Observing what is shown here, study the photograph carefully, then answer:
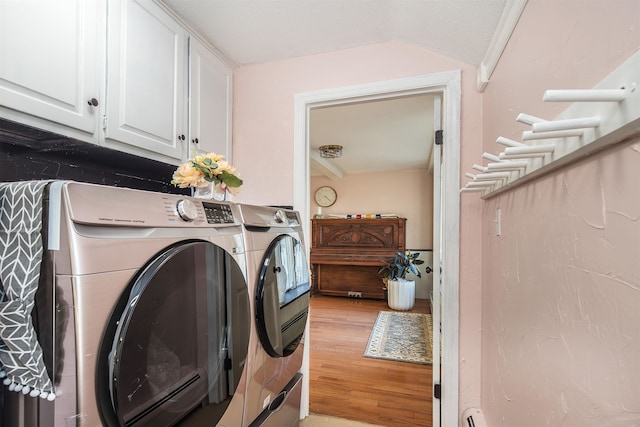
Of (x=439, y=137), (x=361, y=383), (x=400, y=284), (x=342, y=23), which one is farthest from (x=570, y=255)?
(x=400, y=284)

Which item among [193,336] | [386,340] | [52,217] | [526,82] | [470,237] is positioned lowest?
[386,340]

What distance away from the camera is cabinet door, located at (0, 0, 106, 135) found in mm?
877

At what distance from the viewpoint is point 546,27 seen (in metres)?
0.81

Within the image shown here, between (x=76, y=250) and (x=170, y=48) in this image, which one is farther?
(x=170, y=48)

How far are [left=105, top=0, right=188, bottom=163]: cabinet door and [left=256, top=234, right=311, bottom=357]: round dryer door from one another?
760 millimetres

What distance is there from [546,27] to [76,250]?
125cm

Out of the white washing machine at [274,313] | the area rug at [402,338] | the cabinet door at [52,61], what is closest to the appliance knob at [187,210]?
the white washing machine at [274,313]

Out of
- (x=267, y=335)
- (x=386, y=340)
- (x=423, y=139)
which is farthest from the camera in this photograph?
(x=423, y=139)

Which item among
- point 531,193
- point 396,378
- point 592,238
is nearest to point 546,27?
point 531,193

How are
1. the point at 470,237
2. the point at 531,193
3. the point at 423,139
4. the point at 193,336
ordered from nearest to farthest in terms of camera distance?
the point at 193,336 < the point at 531,193 < the point at 470,237 < the point at 423,139

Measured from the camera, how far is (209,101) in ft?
5.70

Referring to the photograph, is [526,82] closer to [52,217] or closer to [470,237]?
[470,237]

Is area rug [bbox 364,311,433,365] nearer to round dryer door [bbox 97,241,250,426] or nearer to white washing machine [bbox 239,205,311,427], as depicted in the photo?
white washing machine [bbox 239,205,311,427]

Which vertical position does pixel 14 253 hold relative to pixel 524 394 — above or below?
above
